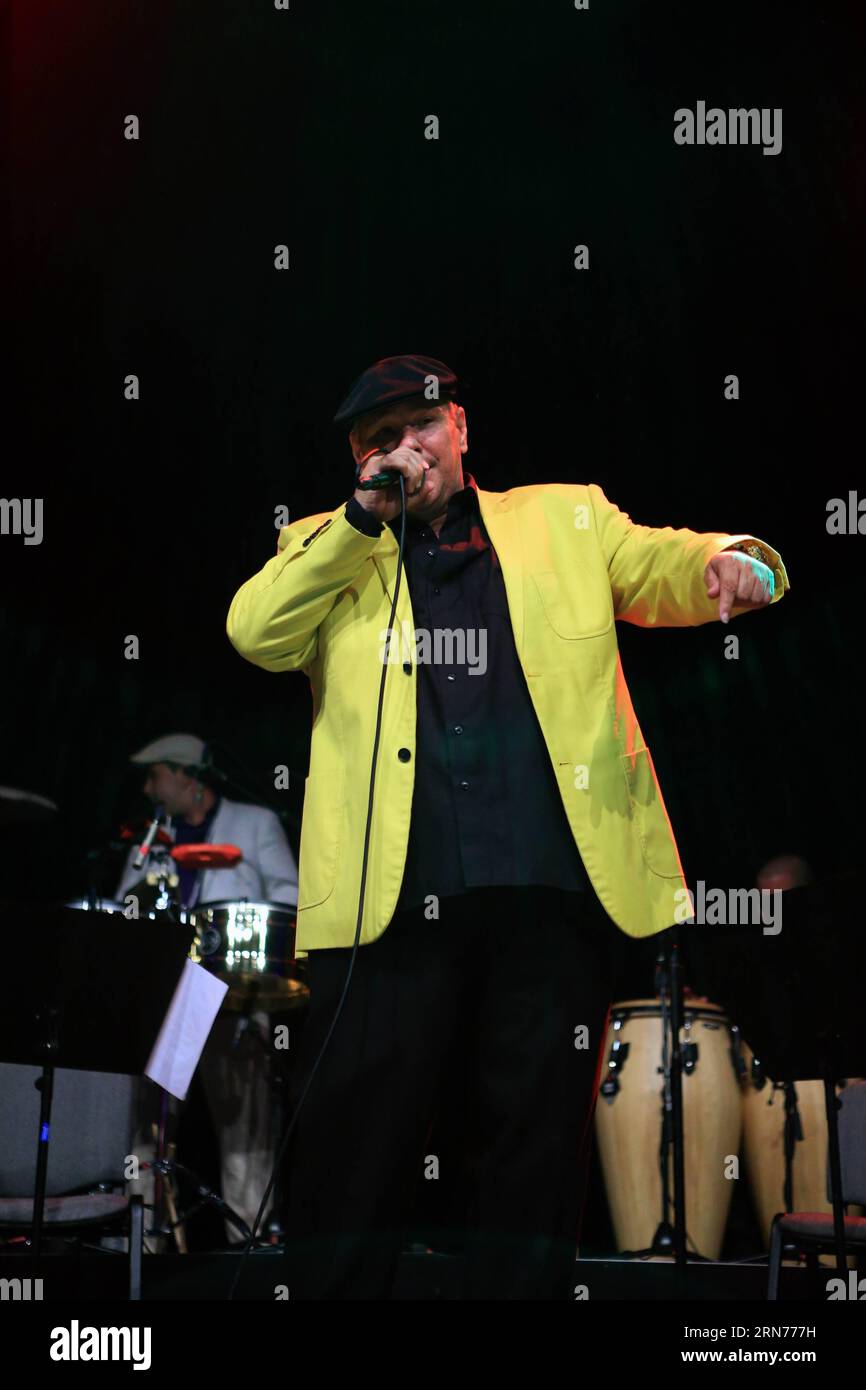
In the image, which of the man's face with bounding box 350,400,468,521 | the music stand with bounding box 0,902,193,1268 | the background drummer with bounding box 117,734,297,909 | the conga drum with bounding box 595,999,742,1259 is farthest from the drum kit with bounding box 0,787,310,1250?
the man's face with bounding box 350,400,468,521

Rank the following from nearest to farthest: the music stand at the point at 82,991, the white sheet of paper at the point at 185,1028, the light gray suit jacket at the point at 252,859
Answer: the music stand at the point at 82,991 < the white sheet of paper at the point at 185,1028 < the light gray suit jacket at the point at 252,859

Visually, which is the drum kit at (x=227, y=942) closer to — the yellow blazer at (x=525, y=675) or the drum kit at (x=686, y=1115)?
the drum kit at (x=686, y=1115)

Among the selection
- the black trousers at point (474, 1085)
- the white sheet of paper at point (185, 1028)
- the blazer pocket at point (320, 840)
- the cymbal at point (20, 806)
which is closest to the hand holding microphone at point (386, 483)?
the blazer pocket at point (320, 840)

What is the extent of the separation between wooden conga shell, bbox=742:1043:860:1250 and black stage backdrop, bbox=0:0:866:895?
→ 128cm

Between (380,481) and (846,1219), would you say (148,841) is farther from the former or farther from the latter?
(380,481)

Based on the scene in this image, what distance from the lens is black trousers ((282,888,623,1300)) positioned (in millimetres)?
2348

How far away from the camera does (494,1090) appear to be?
7.88 feet

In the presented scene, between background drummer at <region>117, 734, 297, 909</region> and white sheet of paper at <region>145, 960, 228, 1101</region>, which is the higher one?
background drummer at <region>117, 734, 297, 909</region>

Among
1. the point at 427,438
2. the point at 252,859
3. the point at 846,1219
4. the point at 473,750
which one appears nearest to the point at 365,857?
the point at 473,750

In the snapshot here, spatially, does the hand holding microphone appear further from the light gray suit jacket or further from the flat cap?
the light gray suit jacket

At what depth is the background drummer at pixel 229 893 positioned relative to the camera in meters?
5.22

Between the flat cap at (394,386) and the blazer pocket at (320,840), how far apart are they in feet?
2.27
